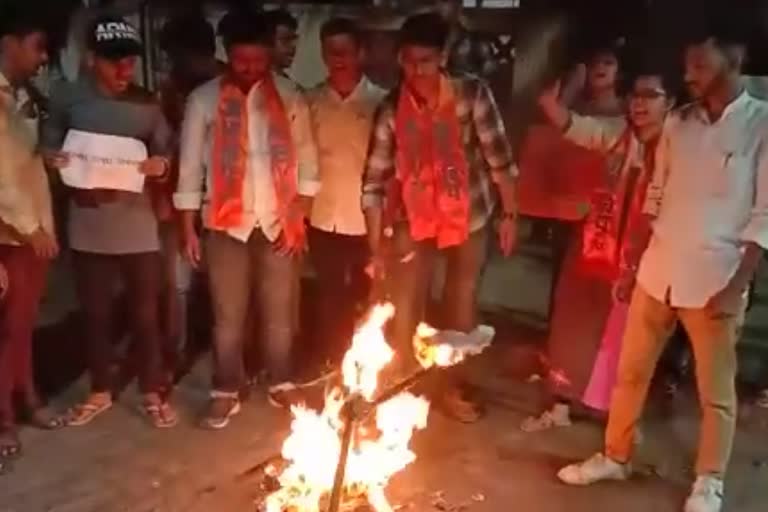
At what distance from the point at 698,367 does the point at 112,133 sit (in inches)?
90.8

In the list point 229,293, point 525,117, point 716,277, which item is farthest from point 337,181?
point 525,117

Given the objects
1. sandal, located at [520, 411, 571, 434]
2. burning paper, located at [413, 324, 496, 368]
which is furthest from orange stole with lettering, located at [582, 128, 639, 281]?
sandal, located at [520, 411, 571, 434]

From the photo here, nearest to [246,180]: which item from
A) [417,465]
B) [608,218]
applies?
[417,465]

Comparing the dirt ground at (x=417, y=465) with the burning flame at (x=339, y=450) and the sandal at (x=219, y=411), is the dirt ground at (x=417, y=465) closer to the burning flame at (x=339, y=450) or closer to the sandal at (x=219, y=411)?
the sandal at (x=219, y=411)

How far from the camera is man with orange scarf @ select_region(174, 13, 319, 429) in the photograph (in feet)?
14.2

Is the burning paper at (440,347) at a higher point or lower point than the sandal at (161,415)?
higher

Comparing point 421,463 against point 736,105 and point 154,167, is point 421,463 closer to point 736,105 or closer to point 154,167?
point 154,167

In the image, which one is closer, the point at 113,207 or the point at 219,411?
the point at 113,207

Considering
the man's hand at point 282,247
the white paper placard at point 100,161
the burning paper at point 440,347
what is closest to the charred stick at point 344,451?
the burning paper at point 440,347

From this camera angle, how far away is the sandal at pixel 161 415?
466 centimetres

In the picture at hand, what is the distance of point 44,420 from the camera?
4609 millimetres

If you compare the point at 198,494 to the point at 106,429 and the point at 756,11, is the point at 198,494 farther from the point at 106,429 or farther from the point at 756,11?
the point at 756,11

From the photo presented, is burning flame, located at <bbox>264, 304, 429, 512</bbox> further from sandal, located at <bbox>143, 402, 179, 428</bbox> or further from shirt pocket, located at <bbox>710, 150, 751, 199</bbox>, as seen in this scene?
shirt pocket, located at <bbox>710, 150, 751, 199</bbox>

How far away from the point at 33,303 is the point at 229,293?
763mm
